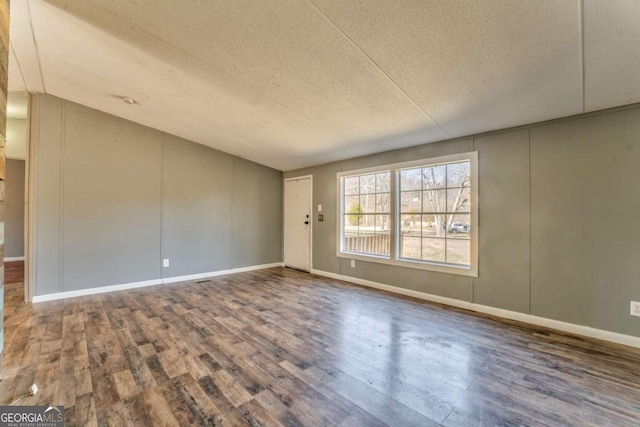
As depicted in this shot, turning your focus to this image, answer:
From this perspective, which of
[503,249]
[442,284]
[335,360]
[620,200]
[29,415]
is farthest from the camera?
[442,284]

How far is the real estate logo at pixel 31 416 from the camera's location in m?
1.43

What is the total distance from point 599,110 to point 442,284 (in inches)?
95.8

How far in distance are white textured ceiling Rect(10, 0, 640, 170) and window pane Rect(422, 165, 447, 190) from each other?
0.41m

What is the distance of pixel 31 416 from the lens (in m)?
1.50

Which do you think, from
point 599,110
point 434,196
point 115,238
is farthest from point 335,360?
point 115,238

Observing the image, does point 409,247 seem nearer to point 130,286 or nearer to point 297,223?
point 297,223

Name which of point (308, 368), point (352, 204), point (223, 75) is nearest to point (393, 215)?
point (352, 204)

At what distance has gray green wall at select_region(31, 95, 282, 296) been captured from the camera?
364 cm

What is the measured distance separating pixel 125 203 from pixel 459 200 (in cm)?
498

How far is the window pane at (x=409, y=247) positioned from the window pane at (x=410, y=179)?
756mm

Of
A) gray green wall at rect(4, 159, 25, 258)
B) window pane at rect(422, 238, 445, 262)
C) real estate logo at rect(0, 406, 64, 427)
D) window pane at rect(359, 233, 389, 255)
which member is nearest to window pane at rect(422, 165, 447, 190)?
window pane at rect(422, 238, 445, 262)

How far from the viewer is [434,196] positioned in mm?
3744

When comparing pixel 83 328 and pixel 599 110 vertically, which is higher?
pixel 599 110

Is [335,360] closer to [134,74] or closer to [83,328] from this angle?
[83,328]
